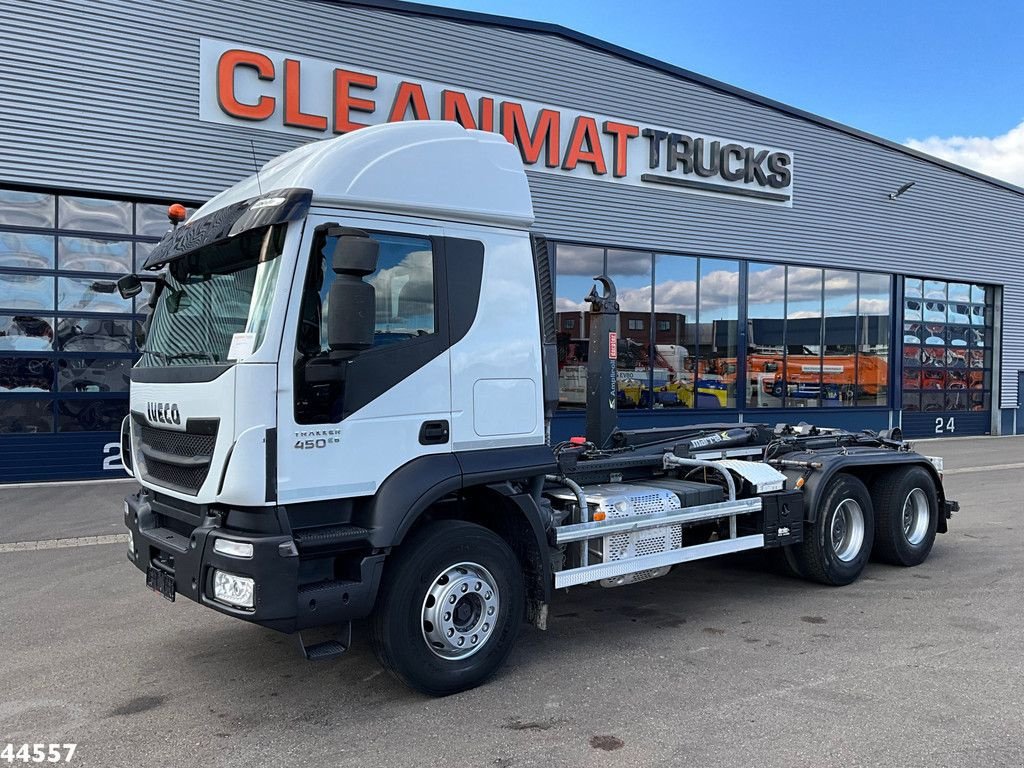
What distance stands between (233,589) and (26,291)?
1038 centimetres

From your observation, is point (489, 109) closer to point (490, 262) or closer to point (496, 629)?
point (490, 262)

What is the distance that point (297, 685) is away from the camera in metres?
4.63

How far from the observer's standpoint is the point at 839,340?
2041cm

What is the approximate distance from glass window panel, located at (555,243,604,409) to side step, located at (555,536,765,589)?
8221mm

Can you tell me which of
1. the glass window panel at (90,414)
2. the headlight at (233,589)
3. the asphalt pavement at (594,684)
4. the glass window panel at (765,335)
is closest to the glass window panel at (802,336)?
the glass window panel at (765,335)

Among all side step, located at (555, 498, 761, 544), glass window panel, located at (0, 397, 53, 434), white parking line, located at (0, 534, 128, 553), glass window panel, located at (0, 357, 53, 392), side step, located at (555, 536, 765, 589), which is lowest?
white parking line, located at (0, 534, 128, 553)

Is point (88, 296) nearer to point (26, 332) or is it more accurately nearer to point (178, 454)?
point (26, 332)

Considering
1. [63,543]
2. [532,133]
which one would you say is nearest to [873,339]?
[532,133]

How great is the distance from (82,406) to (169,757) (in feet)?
33.2

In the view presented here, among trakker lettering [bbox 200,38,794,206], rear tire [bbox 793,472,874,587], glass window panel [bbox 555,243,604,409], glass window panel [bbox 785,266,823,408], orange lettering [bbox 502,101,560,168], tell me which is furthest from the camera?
glass window panel [bbox 785,266,823,408]

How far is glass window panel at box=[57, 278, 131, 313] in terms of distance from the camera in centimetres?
1227

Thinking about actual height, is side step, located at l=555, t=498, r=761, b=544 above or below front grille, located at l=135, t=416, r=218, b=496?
below

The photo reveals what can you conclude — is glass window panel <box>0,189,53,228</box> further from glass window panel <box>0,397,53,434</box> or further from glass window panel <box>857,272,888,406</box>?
glass window panel <box>857,272,888,406</box>

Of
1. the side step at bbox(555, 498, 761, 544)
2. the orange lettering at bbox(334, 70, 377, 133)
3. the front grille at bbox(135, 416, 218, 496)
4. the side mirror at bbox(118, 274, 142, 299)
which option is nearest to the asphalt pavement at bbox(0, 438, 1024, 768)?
the side step at bbox(555, 498, 761, 544)
